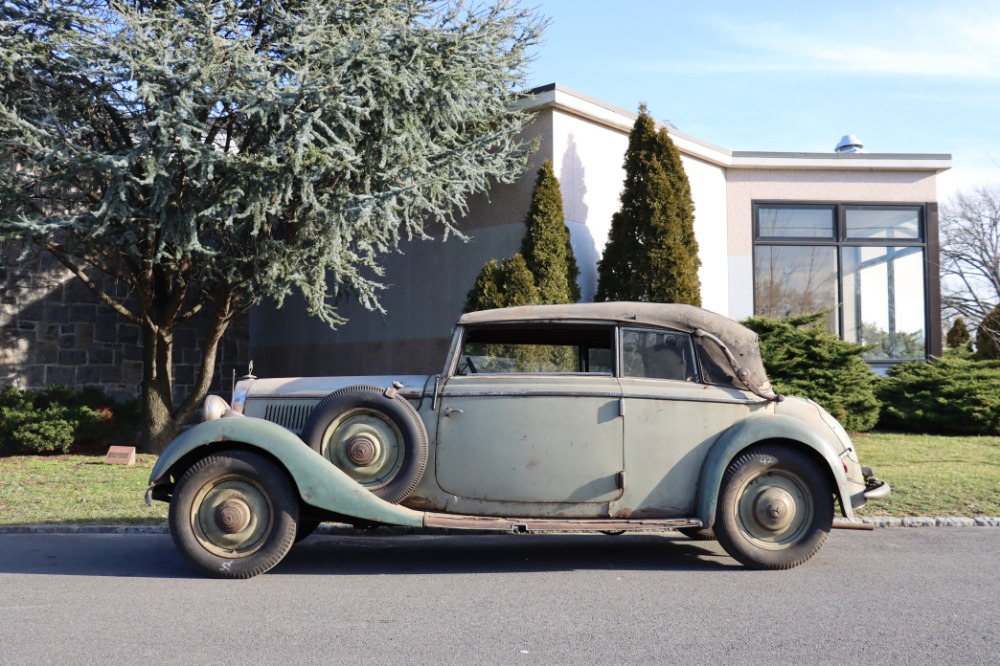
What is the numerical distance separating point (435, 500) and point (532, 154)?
29.7 ft

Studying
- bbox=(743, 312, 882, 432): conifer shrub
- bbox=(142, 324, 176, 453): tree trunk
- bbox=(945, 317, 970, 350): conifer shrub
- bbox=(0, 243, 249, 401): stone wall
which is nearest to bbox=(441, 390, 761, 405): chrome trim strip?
bbox=(743, 312, 882, 432): conifer shrub

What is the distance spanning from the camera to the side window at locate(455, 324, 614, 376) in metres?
6.50

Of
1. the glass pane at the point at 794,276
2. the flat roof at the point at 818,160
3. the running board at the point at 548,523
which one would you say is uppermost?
the flat roof at the point at 818,160

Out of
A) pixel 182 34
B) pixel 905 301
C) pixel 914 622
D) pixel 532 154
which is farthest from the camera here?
pixel 905 301

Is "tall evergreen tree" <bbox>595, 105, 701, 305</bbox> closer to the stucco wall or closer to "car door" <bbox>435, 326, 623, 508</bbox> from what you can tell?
the stucco wall

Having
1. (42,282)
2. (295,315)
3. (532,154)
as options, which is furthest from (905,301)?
(42,282)

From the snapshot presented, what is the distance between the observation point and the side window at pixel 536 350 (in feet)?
21.3

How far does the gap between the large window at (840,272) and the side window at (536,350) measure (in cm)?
1135

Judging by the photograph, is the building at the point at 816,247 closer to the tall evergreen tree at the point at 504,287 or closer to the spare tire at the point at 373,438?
the tall evergreen tree at the point at 504,287

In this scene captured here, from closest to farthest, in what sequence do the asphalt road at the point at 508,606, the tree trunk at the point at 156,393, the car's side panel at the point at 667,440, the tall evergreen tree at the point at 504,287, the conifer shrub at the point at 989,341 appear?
the asphalt road at the point at 508,606 → the car's side panel at the point at 667,440 → the tall evergreen tree at the point at 504,287 → the tree trunk at the point at 156,393 → the conifer shrub at the point at 989,341

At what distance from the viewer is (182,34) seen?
1109 cm

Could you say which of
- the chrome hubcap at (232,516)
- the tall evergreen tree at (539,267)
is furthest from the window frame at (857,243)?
the chrome hubcap at (232,516)

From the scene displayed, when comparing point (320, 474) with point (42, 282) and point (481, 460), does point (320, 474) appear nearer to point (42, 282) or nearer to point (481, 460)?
point (481, 460)

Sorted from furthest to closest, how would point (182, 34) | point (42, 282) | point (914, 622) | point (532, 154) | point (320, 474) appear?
1. point (42, 282)
2. point (532, 154)
3. point (182, 34)
4. point (320, 474)
5. point (914, 622)
